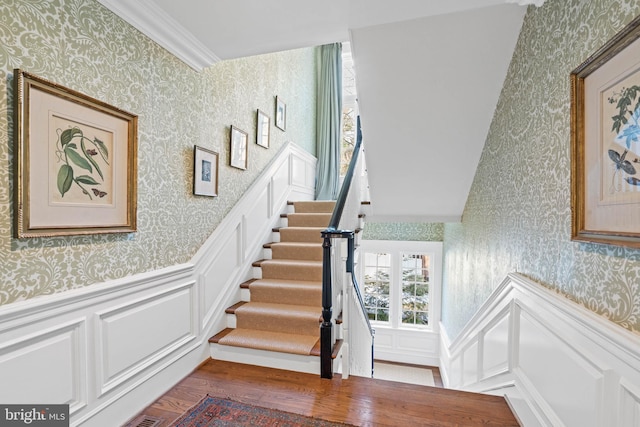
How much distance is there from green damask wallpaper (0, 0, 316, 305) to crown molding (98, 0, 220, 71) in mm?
49

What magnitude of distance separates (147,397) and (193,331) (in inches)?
20.0

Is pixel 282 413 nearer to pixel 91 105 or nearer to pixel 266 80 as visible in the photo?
pixel 91 105

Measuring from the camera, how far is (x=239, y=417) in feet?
5.72

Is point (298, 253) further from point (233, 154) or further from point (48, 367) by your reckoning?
point (48, 367)

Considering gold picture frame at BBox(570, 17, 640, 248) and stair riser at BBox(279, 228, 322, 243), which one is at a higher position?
gold picture frame at BBox(570, 17, 640, 248)

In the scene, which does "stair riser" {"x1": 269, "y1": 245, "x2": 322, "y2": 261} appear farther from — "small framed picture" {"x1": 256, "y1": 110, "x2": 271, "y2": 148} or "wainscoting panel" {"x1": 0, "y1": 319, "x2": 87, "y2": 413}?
"wainscoting panel" {"x1": 0, "y1": 319, "x2": 87, "y2": 413}

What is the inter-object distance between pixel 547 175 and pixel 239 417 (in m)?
2.07

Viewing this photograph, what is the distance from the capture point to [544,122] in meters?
1.50

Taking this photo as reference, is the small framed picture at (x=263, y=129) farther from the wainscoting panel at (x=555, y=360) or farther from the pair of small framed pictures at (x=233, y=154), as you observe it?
the wainscoting panel at (x=555, y=360)

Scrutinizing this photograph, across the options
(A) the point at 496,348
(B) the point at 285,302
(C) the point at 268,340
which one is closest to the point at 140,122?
(C) the point at 268,340

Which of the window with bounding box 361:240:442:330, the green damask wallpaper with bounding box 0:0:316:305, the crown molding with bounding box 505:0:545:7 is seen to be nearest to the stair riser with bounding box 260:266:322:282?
the green damask wallpaper with bounding box 0:0:316:305

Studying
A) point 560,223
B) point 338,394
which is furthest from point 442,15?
point 338,394

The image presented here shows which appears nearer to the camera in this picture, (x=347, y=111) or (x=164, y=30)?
(x=164, y=30)
